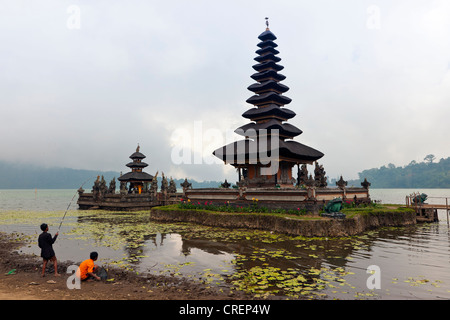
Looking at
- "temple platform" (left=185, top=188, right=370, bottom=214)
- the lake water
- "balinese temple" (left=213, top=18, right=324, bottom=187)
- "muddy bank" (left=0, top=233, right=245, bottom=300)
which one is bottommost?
the lake water

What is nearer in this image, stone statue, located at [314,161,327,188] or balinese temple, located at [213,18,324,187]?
balinese temple, located at [213,18,324,187]

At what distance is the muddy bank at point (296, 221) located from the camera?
15.7 m

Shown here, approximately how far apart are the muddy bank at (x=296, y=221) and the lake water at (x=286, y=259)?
74 centimetres

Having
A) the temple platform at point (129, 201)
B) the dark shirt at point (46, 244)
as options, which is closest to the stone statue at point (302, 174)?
the temple platform at point (129, 201)

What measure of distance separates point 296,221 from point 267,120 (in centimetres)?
1694

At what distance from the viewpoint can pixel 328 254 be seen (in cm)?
1188

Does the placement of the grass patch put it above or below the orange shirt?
above

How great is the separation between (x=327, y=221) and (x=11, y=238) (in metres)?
19.6

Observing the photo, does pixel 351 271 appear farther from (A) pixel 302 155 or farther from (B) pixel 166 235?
(A) pixel 302 155

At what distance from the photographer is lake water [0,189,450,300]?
7.94 metres

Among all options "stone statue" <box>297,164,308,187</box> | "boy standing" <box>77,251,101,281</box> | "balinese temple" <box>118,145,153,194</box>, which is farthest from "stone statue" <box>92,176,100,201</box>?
"boy standing" <box>77,251,101,281</box>

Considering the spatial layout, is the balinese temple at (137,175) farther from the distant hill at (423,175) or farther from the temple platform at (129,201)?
the distant hill at (423,175)

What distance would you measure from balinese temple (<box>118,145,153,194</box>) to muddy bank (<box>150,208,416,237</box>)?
68.7 ft

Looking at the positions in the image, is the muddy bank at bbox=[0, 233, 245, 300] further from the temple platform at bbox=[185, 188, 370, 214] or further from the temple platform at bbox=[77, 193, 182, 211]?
the temple platform at bbox=[77, 193, 182, 211]
